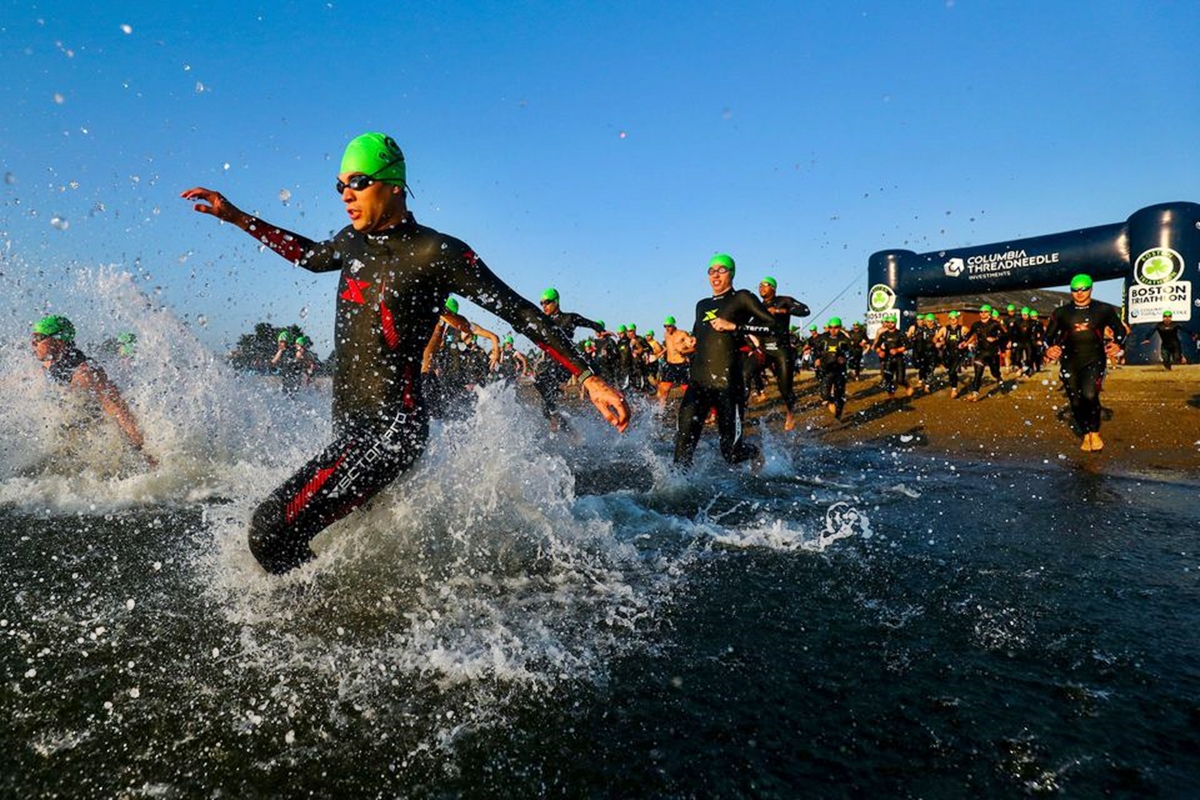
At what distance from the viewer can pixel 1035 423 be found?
34.8 ft

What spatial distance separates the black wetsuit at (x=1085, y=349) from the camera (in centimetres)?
780

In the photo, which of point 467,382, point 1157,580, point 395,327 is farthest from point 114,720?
point 467,382

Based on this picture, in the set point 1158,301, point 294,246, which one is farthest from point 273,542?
point 1158,301

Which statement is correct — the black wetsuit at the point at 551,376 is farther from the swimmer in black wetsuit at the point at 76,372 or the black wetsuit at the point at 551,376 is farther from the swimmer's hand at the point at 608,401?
the swimmer's hand at the point at 608,401

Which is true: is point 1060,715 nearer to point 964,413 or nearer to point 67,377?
point 67,377

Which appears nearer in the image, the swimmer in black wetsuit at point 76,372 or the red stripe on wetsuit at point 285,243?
the red stripe on wetsuit at point 285,243

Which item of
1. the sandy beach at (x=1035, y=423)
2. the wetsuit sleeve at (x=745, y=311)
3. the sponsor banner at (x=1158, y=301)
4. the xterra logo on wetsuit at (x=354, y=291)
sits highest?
the sponsor banner at (x=1158, y=301)

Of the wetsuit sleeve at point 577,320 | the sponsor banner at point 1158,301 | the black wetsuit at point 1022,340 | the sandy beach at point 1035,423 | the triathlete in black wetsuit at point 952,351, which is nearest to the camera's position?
the sandy beach at point 1035,423

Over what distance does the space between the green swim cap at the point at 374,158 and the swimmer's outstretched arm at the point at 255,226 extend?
0.75m

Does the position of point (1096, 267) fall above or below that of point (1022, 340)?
above

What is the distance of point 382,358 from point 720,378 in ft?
12.6

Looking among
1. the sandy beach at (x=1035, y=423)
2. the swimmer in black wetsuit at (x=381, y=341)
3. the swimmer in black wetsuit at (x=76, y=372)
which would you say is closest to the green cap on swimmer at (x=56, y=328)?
the swimmer in black wetsuit at (x=76, y=372)

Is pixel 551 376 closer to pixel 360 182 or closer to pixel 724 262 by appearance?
pixel 724 262

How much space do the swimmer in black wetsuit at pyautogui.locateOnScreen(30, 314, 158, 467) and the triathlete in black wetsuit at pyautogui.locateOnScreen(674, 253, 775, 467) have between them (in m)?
5.08
